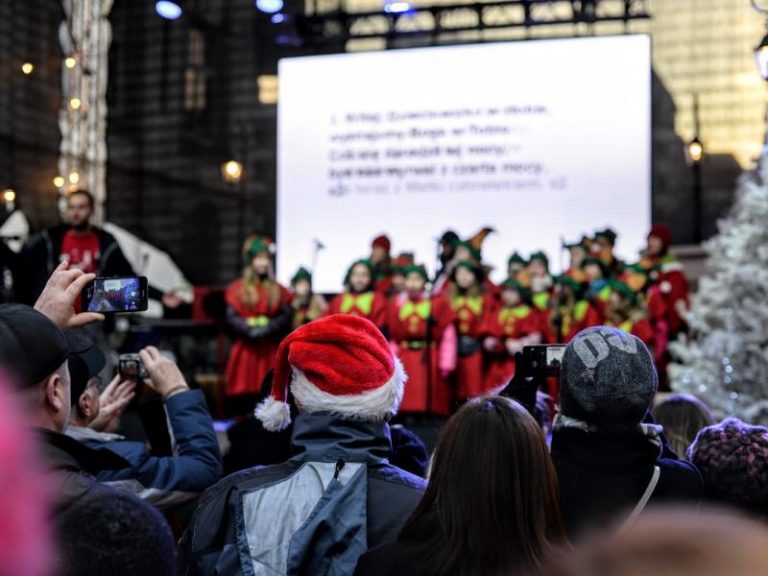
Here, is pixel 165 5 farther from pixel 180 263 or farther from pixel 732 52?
pixel 732 52

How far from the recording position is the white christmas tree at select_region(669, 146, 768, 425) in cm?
670

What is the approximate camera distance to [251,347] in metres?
8.95

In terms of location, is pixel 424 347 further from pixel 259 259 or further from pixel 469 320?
pixel 259 259

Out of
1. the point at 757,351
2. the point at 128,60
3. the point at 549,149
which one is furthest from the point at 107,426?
Answer: the point at 128,60

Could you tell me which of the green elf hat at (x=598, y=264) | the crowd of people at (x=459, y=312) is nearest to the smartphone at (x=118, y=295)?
the crowd of people at (x=459, y=312)

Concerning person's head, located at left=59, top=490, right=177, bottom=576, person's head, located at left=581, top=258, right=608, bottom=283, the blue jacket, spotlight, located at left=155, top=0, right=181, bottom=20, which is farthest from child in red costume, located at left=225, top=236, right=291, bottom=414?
person's head, located at left=59, top=490, right=177, bottom=576

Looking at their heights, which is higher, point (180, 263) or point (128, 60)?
point (128, 60)

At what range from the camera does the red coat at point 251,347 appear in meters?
8.87

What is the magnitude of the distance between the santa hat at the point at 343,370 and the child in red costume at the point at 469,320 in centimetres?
646

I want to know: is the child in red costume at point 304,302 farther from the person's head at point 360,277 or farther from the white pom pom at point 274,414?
the white pom pom at point 274,414

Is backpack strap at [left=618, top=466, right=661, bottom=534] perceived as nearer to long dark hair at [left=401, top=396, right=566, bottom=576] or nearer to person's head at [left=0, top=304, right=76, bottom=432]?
long dark hair at [left=401, top=396, right=566, bottom=576]

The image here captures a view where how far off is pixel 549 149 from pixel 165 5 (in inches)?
173

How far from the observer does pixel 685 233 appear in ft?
37.8

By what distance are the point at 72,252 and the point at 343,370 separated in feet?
19.1
